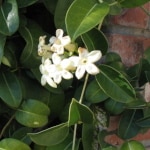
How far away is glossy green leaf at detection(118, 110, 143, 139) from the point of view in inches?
28.0

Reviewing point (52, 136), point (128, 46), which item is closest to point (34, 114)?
point (52, 136)

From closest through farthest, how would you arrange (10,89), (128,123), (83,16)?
1. (83,16)
2. (10,89)
3. (128,123)

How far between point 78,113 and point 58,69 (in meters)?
0.07

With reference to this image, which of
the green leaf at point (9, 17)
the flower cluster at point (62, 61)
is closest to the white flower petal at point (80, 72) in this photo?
the flower cluster at point (62, 61)

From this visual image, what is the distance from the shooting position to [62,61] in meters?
0.54

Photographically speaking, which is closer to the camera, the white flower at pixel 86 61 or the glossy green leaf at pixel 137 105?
the white flower at pixel 86 61

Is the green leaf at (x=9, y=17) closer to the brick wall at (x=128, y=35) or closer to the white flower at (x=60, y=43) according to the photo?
the white flower at (x=60, y=43)

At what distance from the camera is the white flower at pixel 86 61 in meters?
0.52

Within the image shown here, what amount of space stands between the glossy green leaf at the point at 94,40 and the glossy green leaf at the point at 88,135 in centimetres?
13

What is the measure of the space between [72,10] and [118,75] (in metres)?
0.13

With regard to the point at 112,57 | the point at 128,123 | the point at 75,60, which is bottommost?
the point at 128,123

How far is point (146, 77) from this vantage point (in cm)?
69

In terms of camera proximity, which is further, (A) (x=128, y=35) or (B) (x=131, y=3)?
(A) (x=128, y=35)

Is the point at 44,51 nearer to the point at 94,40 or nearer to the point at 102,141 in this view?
the point at 94,40
